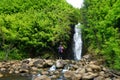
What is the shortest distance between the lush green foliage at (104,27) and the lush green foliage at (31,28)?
15.3 feet

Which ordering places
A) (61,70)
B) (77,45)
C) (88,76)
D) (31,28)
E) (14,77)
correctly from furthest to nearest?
1. (77,45)
2. (31,28)
3. (61,70)
4. (14,77)
5. (88,76)

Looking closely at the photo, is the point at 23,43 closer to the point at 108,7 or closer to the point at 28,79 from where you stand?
Result: the point at 108,7

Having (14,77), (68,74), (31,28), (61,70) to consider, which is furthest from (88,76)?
(31,28)

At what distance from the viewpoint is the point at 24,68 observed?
30.9 metres

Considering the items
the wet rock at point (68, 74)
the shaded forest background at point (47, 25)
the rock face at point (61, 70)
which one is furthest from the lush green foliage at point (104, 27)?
the wet rock at point (68, 74)

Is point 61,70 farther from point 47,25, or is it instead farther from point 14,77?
point 47,25

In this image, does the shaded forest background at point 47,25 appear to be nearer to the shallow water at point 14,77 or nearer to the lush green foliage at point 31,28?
the lush green foliage at point 31,28

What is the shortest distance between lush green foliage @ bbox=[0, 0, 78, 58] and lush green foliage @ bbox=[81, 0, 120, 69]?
4.68 metres

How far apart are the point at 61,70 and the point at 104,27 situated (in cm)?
584

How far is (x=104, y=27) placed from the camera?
106 feet

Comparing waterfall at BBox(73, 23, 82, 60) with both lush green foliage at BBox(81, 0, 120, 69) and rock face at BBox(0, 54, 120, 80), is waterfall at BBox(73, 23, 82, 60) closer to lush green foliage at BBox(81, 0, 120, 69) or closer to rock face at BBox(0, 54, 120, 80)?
lush green foliage at BBox(81, 0, 120, 69)

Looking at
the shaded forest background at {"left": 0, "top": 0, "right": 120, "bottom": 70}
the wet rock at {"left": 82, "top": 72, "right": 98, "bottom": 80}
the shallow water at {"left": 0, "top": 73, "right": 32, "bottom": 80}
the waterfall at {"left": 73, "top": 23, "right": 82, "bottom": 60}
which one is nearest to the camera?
the wet rock at {"left": 82, "top": 72, "right": 98, "bottom": 80}

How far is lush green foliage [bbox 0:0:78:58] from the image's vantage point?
41.2m

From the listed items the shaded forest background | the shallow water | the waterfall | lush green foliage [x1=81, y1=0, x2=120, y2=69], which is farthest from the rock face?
the waterfall
